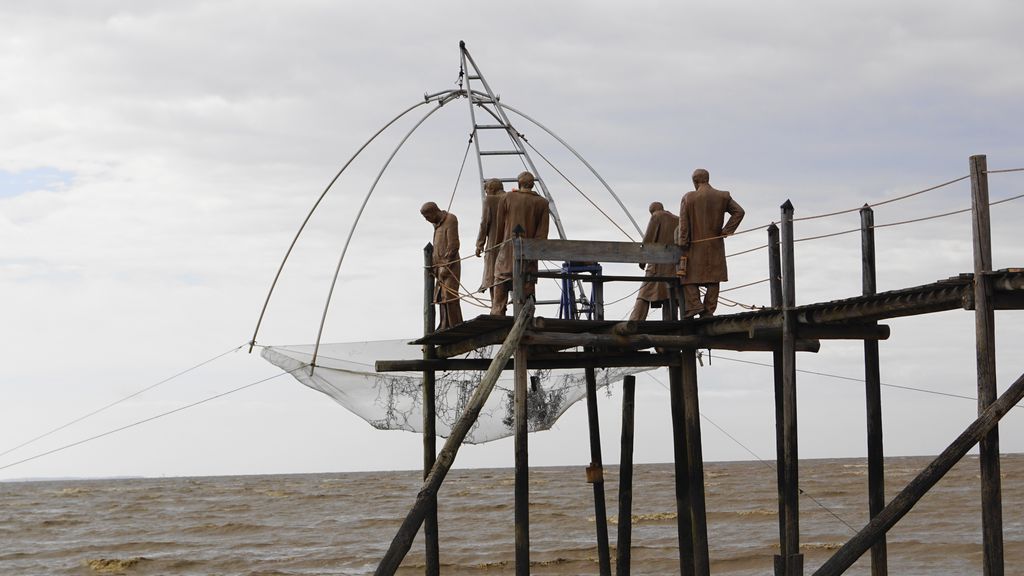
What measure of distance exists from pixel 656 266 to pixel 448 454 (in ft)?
10.9

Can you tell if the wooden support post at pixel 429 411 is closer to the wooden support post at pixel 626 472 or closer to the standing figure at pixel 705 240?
the wooden support post at pixel 626 472

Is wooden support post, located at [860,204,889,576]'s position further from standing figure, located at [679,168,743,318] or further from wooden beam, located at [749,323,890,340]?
standing figure, located at [679,168,743,318]

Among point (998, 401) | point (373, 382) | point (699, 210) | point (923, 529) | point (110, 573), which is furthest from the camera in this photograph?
point (923, 529)

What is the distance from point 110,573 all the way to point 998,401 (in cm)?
2094

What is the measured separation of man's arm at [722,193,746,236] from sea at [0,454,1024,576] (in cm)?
1214

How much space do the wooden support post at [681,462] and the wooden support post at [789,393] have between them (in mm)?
1868

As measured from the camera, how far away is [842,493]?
1757 inches

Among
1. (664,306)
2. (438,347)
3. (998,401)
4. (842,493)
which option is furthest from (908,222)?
(842,493)

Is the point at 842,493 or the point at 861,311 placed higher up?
the point at 861,311

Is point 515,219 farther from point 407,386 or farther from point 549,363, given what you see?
point 407,386

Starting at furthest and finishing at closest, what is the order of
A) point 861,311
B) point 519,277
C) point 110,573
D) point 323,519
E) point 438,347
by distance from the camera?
point 323,519 < point 110,573 < point 438,347 < point 519,277 < point 861,311

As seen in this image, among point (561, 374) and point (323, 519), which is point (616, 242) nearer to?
point (561, 374)

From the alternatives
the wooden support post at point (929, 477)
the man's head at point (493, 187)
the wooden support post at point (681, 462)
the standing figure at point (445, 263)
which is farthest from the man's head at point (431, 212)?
the wooden support post at point (929, 477)

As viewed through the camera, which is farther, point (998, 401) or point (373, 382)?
point (373, 382)
